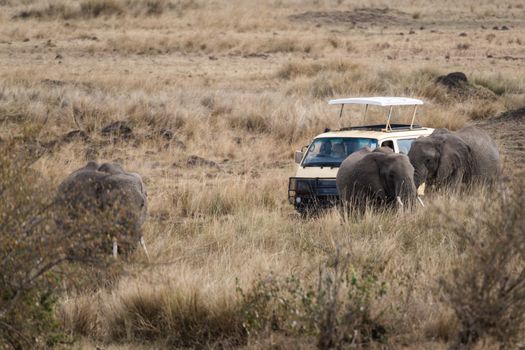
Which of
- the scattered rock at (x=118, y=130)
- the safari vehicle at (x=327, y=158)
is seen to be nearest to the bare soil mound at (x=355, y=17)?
the scattered rock at (x=118, y=130)

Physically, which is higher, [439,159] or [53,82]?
[439,159]

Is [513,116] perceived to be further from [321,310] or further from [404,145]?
[321,310]

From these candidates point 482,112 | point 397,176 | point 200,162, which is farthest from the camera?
point 482,112

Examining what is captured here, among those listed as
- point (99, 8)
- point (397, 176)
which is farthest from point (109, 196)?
point (99, 8)

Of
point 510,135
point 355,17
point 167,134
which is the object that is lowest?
point 355,17

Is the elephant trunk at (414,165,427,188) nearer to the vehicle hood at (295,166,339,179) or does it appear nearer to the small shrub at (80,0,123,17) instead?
the vehicle hood at (295,166,339,179)

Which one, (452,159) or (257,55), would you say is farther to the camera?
(257,55)

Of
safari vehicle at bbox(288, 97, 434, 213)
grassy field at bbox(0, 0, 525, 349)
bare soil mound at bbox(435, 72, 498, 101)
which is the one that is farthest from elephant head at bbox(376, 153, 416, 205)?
bare soil mound at bbox(435, 72, 498, 101)

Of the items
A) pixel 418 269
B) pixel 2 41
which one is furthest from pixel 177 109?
pixel 2 41

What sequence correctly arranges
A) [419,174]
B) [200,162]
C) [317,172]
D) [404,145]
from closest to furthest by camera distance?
[419,174]
[317,172]
[404,145]
[200,162]

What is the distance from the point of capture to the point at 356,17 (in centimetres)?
5112

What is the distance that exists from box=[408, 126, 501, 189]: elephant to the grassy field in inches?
14.8

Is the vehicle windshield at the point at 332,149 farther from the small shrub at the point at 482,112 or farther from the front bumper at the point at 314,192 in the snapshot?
the small shrub at the point at 482,112

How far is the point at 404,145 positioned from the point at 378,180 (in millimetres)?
2278
